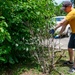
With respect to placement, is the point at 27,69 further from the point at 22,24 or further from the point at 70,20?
the point at 70,20

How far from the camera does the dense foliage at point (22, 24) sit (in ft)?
18.0

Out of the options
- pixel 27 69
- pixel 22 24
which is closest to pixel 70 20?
pixel 22 24

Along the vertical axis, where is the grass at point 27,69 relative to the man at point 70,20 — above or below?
below

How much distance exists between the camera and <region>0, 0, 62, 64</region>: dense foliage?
18.0ft

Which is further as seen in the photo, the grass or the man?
the grass

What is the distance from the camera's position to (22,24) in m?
5.78

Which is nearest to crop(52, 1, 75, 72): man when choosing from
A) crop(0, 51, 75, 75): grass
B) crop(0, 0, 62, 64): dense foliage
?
crop(0, 51, 75, 75): grass

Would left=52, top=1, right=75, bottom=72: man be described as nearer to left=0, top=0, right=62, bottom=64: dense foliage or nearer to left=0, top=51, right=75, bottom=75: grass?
left=0, top=51, right=75, bottom=75: grass

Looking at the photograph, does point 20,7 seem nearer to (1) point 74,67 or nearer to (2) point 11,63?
(2) point 11,63

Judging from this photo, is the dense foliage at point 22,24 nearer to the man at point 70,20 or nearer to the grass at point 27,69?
the grass at point 27,69

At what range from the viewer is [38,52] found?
577 centimetres

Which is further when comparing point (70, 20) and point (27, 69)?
point (27, 69)

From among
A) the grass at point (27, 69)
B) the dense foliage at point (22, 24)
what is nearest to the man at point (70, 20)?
the grass at point (27, 69)

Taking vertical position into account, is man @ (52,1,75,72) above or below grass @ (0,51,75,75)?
above
